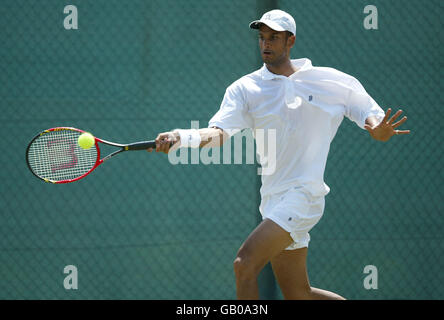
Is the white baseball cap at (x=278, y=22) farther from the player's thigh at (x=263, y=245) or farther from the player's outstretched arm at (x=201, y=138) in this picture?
the player's thigh at (x=263, y=245)

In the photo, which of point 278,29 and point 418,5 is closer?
point 278,29

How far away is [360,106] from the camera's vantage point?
3252 millimetres

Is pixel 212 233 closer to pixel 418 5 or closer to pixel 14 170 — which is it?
pixel 14 170

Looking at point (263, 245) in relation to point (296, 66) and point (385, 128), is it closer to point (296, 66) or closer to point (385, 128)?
point (385, 128)

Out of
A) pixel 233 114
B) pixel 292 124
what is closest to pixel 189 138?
pixel 233 114

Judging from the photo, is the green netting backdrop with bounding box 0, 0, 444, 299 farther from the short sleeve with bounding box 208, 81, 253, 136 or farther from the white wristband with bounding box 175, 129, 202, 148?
the white wristband with bounding box 175, 129, 202, 148

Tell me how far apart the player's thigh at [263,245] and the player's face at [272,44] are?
0.81m

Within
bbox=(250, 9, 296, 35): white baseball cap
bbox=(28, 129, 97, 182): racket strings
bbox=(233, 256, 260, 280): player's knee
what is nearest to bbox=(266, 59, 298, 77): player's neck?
→ bbox=(250, 9, 296, 35): white baseball cap

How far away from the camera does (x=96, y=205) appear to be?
4402mm

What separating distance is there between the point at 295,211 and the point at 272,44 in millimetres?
838

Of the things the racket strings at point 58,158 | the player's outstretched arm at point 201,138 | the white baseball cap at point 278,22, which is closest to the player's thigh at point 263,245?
the player's outstretched arm at point 201,138

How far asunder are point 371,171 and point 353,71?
2.31 feet

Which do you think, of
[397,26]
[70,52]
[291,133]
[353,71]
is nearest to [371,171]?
[353,71]
